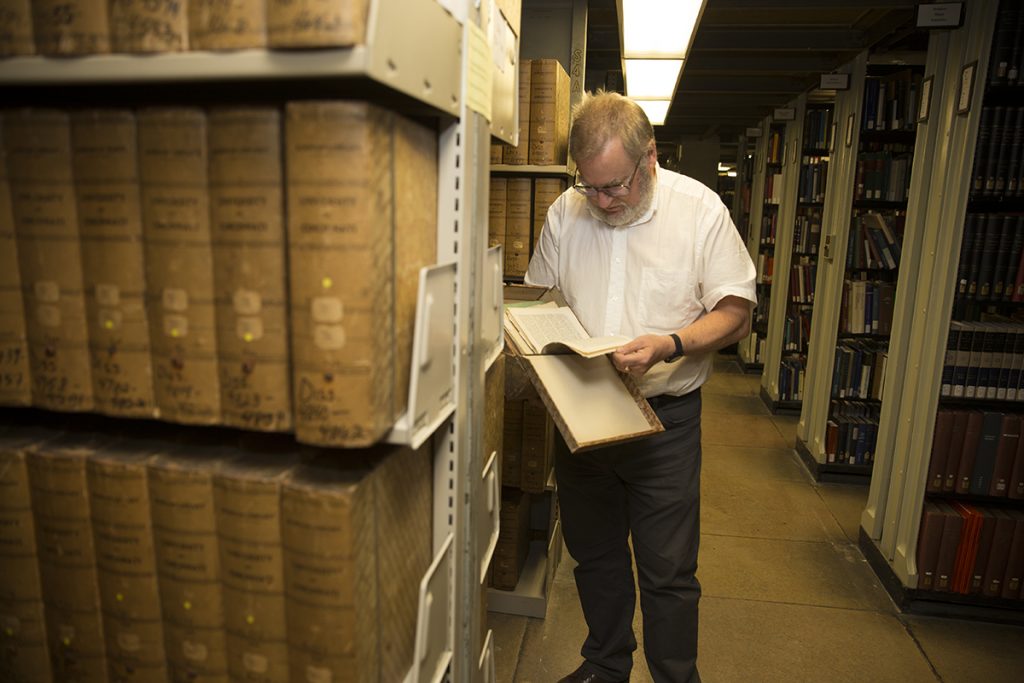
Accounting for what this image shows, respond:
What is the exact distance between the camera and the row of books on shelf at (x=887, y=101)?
3.41 metres

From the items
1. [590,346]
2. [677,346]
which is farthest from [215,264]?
[677,346]

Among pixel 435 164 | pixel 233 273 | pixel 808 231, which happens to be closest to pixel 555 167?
pixel 435 164

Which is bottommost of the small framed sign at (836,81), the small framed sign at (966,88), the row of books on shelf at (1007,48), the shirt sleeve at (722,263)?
the shirt sleeve at (722,263)

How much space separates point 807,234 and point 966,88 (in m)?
2.65

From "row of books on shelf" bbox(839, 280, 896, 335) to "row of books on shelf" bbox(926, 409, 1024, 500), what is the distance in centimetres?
125

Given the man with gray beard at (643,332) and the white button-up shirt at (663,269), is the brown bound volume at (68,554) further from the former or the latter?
the white button-up shirt at (663,269)

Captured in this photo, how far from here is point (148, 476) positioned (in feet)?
2.89

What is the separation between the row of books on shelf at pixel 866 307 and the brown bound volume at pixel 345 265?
3.36 m

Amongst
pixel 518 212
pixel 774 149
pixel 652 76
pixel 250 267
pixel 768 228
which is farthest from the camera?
pixel 768 228

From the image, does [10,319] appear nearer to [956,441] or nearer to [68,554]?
[68,554]

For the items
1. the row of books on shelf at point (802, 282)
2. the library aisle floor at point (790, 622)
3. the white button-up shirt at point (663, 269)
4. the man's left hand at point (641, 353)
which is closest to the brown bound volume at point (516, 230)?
the white button-up shirt at point (663, 269)

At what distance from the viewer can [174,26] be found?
74 centimetres

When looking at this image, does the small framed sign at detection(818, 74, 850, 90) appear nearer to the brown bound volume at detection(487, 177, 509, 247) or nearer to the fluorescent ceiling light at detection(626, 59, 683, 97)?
the fluorescent ceiling light at detection(626, 59, 683, 97)

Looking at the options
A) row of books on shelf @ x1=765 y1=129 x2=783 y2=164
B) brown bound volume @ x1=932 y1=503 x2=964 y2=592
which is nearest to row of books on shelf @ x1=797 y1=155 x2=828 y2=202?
row of books on shelf @ x1=765 y1=129 x2=783 y2=164
